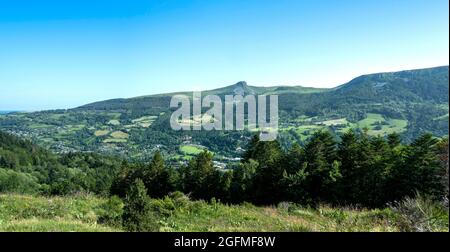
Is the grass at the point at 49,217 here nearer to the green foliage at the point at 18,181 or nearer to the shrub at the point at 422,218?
the shrub at the point at 422,218

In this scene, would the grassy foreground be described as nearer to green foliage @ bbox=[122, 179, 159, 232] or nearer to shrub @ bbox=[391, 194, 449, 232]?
green foliage @ bbox=[122, 179, 159, 232]

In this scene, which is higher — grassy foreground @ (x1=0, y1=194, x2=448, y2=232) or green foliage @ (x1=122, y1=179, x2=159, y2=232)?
green foliage @ (x1=122, y1=179, x2=159, y2=232)

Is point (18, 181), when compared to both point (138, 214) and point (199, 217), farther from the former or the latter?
point (138, 214)

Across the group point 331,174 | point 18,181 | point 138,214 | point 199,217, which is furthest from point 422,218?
point 18,181

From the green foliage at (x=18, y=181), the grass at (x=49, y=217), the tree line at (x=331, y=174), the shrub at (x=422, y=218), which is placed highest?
the shrub at (x=422, y=218)

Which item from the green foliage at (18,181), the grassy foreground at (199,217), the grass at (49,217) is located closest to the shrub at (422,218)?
the grassy foreground at (199,217)

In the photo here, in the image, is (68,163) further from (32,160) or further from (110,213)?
(110,213)

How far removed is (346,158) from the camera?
3259 cm

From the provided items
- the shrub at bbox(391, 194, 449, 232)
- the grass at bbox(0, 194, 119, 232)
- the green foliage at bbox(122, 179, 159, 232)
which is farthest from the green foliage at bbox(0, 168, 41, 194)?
the shrub at bbox(391, 194, 449, 232)

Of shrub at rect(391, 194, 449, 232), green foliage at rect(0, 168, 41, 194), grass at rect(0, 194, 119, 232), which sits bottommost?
green foliage at rect(0, 168, 41, 194)

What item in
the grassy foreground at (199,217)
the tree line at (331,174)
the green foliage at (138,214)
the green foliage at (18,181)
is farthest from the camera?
the green foliage at (18,181)
